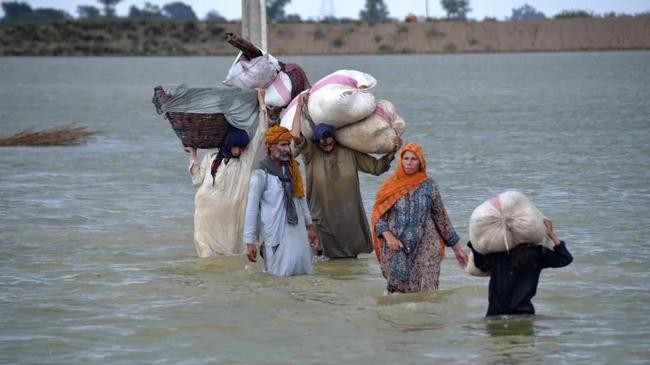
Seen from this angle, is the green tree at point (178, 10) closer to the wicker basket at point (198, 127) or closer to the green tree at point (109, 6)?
the green tree at point (109, 6)

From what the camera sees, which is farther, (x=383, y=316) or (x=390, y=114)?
(x=390, y=114)

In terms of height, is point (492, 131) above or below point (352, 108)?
below

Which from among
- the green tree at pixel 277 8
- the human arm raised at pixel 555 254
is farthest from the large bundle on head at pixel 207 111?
the green tree at pixel 277 8

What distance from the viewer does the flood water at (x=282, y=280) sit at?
27.7ft

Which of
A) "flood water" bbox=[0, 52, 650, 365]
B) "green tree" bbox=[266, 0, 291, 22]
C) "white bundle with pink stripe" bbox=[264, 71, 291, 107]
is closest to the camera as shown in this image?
"flood water" bbox=[0, 52, 650, 365]

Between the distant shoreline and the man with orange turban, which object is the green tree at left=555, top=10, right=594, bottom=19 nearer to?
the distant shoreline

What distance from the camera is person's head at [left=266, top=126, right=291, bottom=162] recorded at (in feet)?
30.7

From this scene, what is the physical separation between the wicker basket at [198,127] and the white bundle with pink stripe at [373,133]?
2.71 ft

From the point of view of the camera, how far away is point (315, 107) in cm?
1002

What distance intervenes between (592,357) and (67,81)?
190ft

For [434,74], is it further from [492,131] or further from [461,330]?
[461,330]

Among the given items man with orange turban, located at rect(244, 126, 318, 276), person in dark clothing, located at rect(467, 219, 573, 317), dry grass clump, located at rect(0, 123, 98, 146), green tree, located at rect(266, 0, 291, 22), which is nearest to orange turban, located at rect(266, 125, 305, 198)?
man with orange turban, located at rect(244, 126, 318, 276)

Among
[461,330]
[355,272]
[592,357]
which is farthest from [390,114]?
[592,357]

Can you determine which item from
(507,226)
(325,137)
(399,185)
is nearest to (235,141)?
(325,137)
